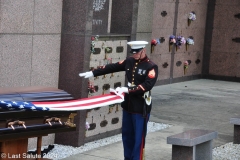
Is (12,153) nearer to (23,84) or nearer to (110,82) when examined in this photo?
(23,84)

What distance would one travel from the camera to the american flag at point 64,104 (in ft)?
22.5

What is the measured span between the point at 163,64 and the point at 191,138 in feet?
29.9

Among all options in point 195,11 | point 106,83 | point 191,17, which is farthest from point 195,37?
point 106,83

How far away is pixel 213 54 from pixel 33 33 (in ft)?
38.3

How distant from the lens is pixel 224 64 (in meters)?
20.7

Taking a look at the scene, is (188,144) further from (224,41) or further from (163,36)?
(224,41)

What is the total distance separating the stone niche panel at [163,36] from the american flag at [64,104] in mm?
9365

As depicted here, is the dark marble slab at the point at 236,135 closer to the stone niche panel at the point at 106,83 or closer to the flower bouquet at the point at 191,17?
the stone niche panel at the point at 106,83

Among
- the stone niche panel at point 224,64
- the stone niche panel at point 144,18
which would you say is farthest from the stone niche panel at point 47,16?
the stone niche panel at point 224,64

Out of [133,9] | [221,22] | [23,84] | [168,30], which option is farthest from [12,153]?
[221,22]

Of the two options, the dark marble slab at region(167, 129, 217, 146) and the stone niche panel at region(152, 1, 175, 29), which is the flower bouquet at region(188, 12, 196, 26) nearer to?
the stone niche panel at region(152, 1, 175, 29)

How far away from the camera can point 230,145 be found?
11.6m

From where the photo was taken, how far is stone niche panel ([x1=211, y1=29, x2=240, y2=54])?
2045cm

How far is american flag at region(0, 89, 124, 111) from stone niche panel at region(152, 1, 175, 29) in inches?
366
